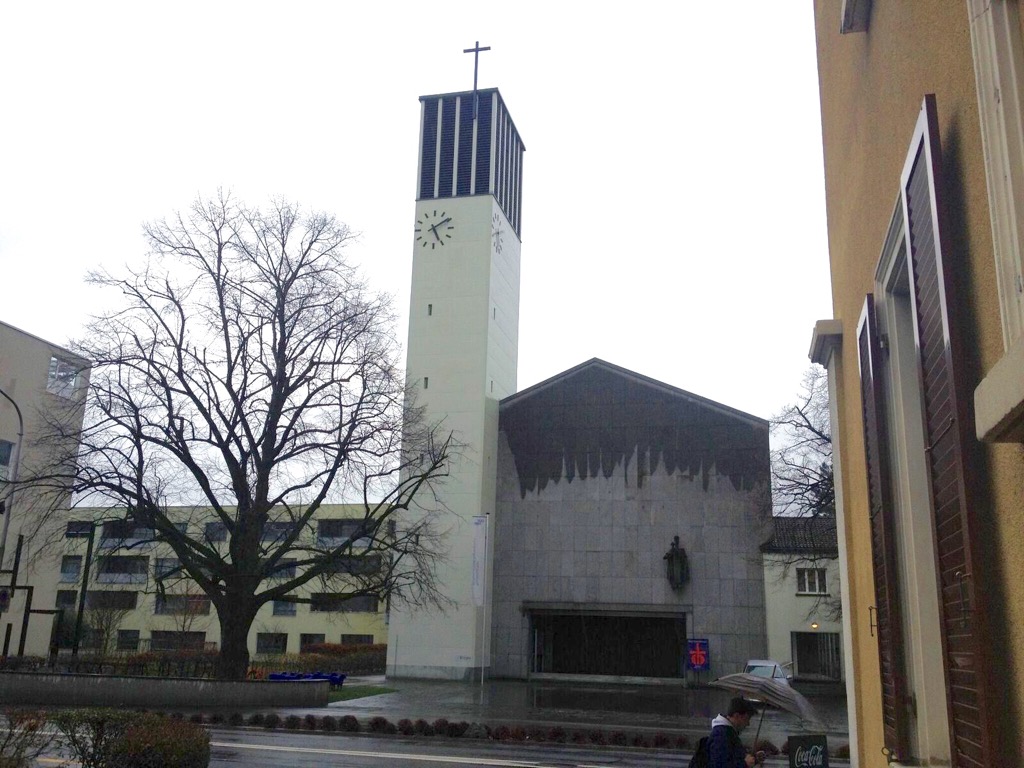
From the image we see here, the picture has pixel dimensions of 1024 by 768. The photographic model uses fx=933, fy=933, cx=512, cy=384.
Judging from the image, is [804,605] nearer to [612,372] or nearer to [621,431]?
[621,431]

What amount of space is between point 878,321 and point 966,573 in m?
3.20

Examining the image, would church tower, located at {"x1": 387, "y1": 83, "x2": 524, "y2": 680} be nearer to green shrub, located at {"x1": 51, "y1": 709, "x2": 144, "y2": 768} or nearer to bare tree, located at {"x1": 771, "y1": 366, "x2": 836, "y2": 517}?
bare tree, located at {"x1": 771, "y1": 366, "x2": 836, "y2": 517}

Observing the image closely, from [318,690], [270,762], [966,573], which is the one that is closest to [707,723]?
[318,690]

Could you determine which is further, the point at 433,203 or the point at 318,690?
the point at 433,203

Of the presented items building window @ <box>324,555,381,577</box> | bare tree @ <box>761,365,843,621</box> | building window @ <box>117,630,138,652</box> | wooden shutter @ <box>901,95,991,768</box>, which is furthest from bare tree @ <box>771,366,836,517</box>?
building window @ <box>117,630,138,652</box>

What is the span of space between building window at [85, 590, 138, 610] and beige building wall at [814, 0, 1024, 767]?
50088 mm

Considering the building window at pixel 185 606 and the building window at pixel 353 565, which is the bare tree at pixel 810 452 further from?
the building window at pixel 185 606

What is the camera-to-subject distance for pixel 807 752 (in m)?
8.83

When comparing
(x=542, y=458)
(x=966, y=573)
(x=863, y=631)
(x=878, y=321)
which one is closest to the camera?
(x=966, y=573)

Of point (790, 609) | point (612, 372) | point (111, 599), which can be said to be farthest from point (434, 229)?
point (111, 599)

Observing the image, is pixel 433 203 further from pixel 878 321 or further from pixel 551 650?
pixel 878 321

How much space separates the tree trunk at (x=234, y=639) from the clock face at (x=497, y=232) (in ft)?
73.3

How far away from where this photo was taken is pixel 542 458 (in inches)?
1703

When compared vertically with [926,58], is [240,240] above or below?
above
